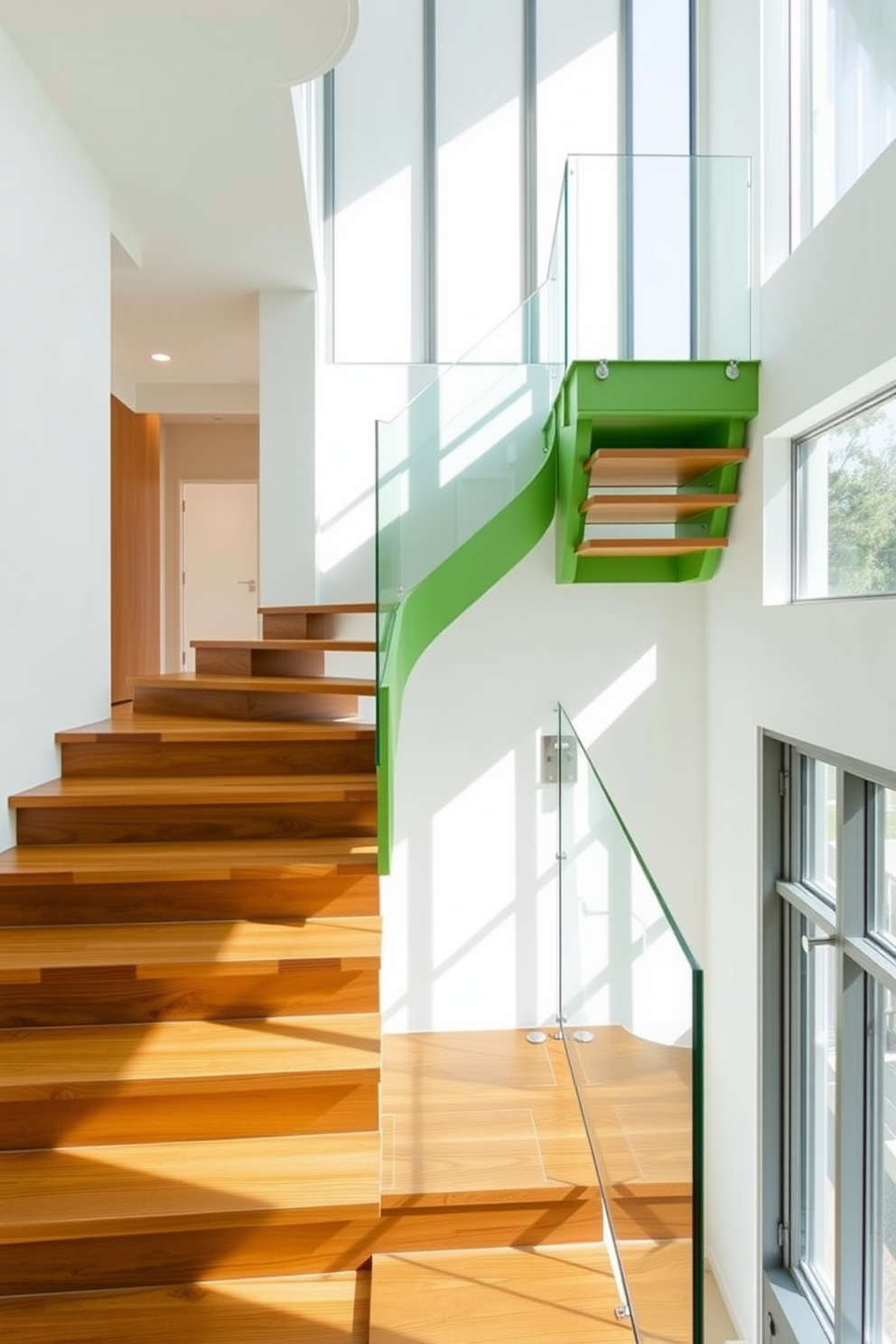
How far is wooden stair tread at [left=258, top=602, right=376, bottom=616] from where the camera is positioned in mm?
4828

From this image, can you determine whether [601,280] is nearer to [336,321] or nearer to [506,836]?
[336,321]

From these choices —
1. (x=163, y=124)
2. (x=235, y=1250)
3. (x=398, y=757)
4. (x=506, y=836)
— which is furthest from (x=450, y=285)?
(x=235, y=1250)

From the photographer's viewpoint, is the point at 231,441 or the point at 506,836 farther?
Result: the point at 231,441

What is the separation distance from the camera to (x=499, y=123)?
653 cm

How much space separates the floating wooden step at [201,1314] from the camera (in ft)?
7.54

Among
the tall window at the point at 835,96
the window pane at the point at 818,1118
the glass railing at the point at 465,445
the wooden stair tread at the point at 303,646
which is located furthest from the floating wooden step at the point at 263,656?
the tall window at the point at 835,96

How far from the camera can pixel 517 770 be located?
19.0ft

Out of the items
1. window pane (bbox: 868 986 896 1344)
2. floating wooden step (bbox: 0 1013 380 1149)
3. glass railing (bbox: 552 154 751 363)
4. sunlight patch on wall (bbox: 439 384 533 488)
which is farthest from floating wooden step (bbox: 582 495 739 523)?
floating wooden step (bbox: 0 1013 380 1149)

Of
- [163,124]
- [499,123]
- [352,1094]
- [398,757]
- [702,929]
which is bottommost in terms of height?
[702,929]

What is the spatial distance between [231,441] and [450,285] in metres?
2.93

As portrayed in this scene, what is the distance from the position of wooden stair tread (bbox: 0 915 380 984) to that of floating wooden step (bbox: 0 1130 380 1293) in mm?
512

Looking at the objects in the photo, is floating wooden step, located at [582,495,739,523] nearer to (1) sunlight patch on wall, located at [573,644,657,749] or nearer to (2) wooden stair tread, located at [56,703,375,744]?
(1) sunlight patch on wall, located at [573,644,657,749]

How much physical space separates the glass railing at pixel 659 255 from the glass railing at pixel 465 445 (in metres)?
0.38

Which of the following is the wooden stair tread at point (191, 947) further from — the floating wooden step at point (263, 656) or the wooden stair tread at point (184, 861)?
the floating wooden step at point (263, 656)
